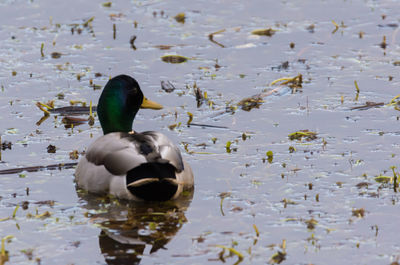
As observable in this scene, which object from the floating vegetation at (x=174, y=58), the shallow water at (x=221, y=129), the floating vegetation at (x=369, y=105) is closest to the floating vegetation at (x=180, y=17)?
the shallow water at (x=221, y=129)

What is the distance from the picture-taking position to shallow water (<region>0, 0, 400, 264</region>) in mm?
7594

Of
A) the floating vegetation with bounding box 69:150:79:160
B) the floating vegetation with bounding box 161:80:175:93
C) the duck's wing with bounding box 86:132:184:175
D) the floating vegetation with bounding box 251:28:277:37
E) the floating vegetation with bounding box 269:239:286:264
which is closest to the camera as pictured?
the floating vegetation with bounding box 269:239:286:264

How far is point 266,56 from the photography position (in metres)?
13.2

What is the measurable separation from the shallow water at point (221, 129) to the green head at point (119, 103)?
612 mm

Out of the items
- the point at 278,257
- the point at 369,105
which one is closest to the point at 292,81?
the point at 369,105

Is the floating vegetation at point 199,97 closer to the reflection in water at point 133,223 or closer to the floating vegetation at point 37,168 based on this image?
the floating vegetation at point 37,168

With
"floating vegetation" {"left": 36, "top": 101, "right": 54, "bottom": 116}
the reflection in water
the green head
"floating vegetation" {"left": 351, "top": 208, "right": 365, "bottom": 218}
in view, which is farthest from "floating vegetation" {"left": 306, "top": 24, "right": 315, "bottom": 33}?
"floating vegetation" {"left": 351, "top": 208, "right": 365, "bottom": 218}

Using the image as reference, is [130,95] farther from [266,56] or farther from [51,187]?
[266,56]

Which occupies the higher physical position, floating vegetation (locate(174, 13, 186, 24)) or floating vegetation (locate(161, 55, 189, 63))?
floating vegetation (locate(174, 13, 186, 24))

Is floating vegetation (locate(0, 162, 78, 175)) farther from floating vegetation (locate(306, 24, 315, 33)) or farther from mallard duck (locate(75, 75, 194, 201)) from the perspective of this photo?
floating vegetation (locate(306, 24, 315, 33))

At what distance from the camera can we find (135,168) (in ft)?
27.5

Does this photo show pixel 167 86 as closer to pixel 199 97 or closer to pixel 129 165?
pixel 199 97

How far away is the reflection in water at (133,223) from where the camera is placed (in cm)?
746

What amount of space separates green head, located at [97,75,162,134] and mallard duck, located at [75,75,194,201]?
0.67 ft
